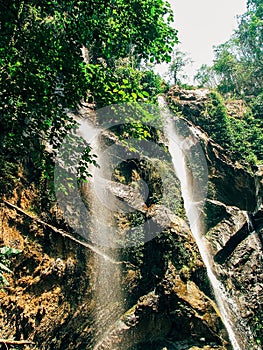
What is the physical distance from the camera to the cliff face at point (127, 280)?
254 inches

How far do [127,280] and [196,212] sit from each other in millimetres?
7634

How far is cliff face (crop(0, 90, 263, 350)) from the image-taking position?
21.1 feet

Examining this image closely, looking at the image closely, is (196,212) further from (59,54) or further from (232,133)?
(59,54)

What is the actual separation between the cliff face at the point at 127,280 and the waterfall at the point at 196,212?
2.08 ft

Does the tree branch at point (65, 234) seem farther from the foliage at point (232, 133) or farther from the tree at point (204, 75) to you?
the tree at point (204, 75)

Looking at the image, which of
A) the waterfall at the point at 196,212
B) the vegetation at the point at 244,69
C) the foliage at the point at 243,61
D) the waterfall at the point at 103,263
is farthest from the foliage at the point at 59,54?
the foliage at the point at 243,61

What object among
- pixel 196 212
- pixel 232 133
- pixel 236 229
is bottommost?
pixel 236 229

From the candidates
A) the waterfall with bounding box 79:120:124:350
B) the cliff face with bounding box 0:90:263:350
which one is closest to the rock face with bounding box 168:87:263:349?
the cliff face with bounding box 0:90:263:350

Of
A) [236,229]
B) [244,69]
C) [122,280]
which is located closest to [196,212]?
[236,229]

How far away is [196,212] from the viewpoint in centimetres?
1617

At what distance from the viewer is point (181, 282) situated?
966 cm

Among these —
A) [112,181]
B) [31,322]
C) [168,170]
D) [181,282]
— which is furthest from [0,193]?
[168,170]

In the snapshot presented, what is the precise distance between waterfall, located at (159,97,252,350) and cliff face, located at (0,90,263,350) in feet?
2.08

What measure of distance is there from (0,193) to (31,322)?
9.18 feet
